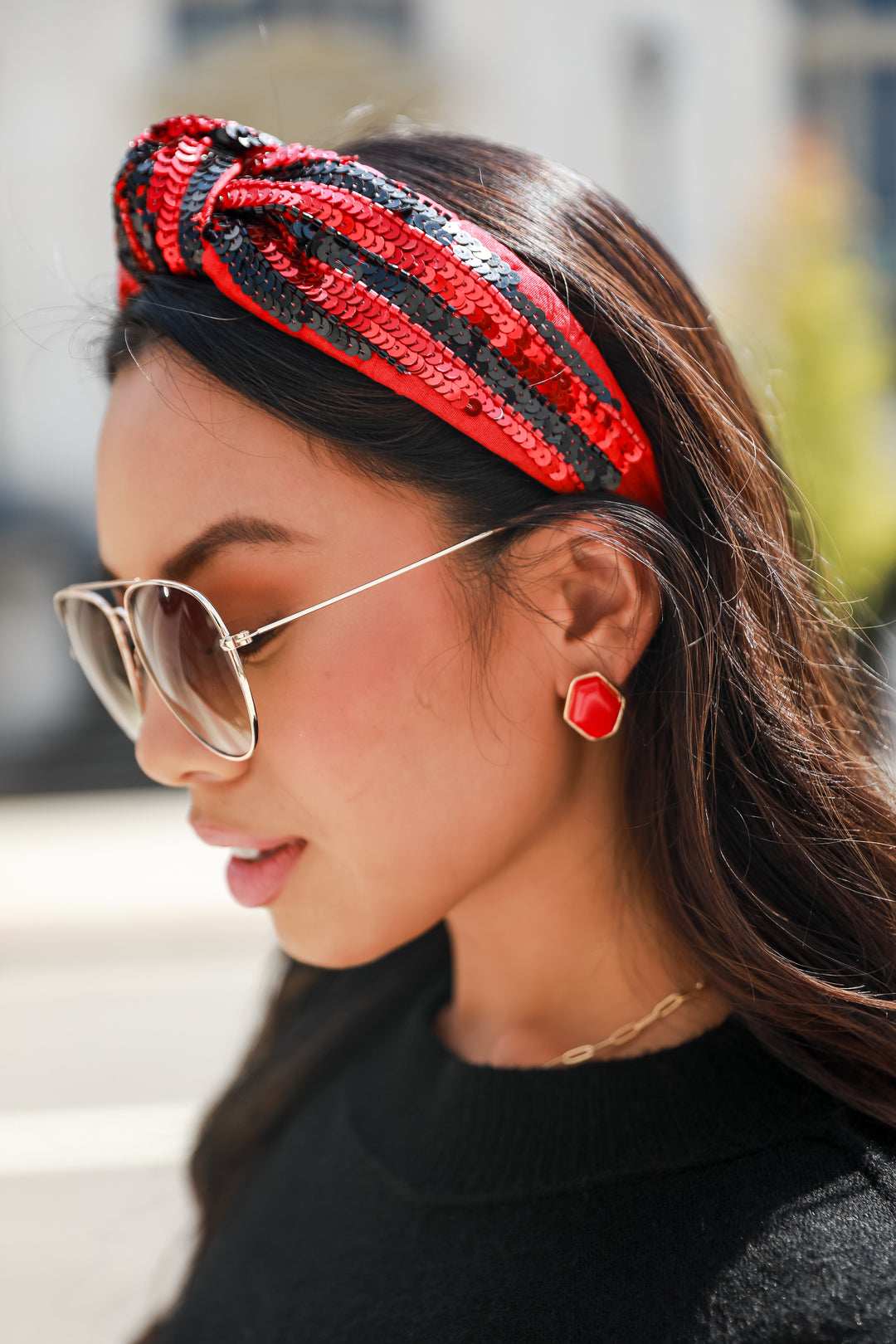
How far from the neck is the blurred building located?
706 cm

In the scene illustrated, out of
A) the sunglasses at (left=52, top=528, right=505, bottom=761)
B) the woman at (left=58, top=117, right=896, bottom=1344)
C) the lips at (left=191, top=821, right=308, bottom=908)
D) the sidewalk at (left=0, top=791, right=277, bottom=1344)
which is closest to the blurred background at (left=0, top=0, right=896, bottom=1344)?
the sidewalk at (left=0, top=791, right=277, bottom=1344)

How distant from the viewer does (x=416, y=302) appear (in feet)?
3.46

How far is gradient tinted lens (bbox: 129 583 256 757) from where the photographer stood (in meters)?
1.13

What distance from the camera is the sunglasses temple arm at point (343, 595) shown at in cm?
109

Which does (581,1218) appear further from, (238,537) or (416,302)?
(416,302)

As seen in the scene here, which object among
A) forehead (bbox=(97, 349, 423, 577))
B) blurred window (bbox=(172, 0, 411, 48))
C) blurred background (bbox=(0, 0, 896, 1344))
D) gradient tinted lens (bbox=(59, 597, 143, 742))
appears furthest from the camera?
blurred window (bbox=(172, 0, 411, 48))

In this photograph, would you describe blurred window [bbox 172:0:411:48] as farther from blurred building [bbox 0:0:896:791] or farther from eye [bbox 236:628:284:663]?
eye [bbox 236:628:284:663]

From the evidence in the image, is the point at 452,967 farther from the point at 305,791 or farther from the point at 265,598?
the point at 265,598

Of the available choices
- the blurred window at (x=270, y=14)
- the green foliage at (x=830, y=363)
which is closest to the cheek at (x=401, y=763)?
the green foliage at (x=830, y=363)

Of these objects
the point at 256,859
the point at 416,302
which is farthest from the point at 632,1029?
the point at 416,302

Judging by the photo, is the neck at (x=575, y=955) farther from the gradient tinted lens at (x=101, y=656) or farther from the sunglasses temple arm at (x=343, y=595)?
the gradient tinted lens at (x=101, y=656)

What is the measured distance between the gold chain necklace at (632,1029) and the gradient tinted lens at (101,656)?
63 centimetres

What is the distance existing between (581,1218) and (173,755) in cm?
62

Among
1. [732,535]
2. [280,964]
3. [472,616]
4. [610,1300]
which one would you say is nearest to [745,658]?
[732,535]
